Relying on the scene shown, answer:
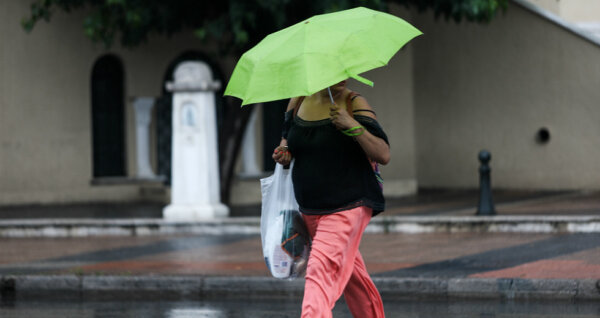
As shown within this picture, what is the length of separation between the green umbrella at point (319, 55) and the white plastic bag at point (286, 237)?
0.62 meters

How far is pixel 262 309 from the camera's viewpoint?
827cm

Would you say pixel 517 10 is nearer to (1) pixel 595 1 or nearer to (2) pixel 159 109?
(1) pixel 595 1

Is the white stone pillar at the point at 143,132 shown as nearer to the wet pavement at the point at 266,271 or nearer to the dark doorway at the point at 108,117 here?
the dark doorway at the point at 108,117

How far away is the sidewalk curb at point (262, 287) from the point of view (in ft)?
27.7

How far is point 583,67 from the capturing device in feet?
60.8

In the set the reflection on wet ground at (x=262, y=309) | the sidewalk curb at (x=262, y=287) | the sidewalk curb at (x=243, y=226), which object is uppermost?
the sidewalk curb at (x=243, y=226)

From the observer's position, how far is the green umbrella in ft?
16.9

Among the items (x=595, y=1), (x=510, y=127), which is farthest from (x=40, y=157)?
(x=595, y=1)

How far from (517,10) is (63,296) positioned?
1232 cm

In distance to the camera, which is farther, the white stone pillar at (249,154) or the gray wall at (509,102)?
the white stone pillar at (249,154)

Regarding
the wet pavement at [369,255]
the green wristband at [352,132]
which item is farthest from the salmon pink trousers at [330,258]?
the wet pavement at [369,255]

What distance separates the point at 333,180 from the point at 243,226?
802 cm

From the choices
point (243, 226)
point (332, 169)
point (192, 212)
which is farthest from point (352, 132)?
point (192, 212)

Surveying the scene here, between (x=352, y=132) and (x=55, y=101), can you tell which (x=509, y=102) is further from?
(x=352, y=132)
